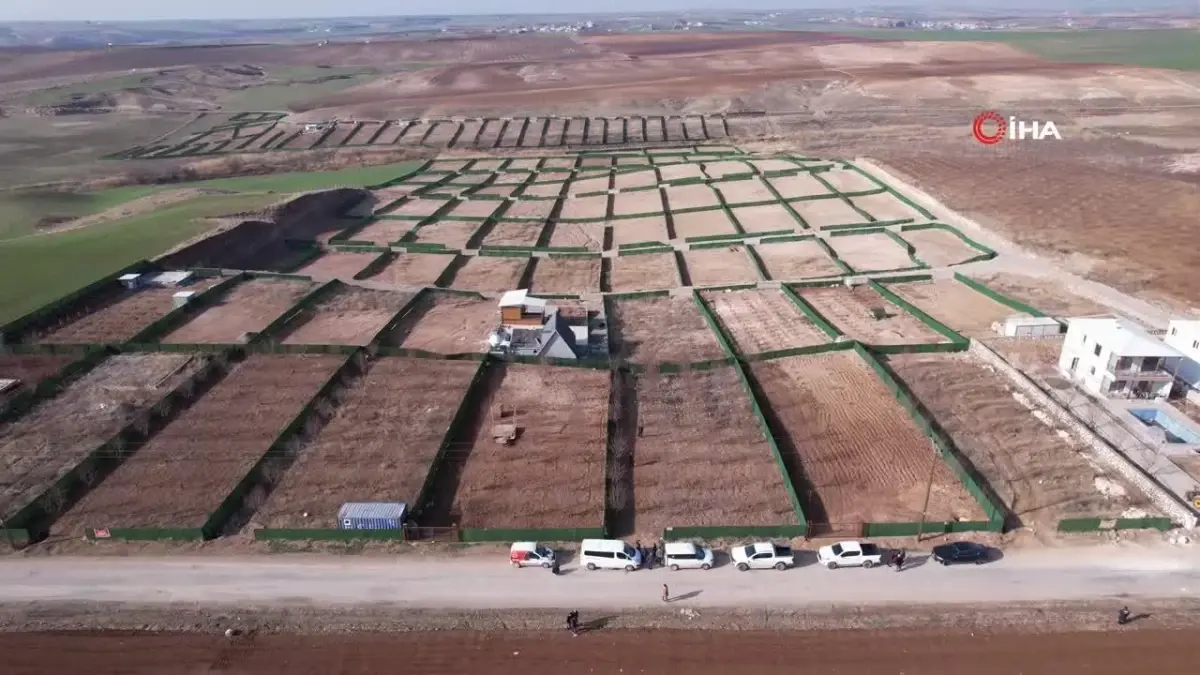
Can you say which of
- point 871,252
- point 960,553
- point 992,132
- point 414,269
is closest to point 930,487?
point 960,553

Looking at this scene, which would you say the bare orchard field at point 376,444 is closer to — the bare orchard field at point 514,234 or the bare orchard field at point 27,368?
the bare orchard field at point 27,368

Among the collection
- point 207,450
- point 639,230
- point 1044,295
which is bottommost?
point 207,450

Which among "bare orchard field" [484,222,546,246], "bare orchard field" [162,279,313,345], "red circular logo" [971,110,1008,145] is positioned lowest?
"bare orchard field" [162,279,313,345]

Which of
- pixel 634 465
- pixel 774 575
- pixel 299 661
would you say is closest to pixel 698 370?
pixel 634 465

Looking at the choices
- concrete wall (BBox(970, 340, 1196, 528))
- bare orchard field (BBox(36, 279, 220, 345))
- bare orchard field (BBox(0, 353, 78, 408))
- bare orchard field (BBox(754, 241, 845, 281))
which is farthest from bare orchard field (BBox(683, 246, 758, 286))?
bare orchard field (BBox(0, 353, 78, 408))

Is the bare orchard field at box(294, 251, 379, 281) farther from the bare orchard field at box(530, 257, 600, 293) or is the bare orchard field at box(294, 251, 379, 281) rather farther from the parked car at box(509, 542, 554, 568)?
the parked car at box(509, 542, 554, 568)

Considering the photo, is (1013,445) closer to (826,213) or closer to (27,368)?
(826,213)

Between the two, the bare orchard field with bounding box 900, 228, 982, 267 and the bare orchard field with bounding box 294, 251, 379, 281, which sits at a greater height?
the bare orchard field with bounding box 900, 228, 982, 267
